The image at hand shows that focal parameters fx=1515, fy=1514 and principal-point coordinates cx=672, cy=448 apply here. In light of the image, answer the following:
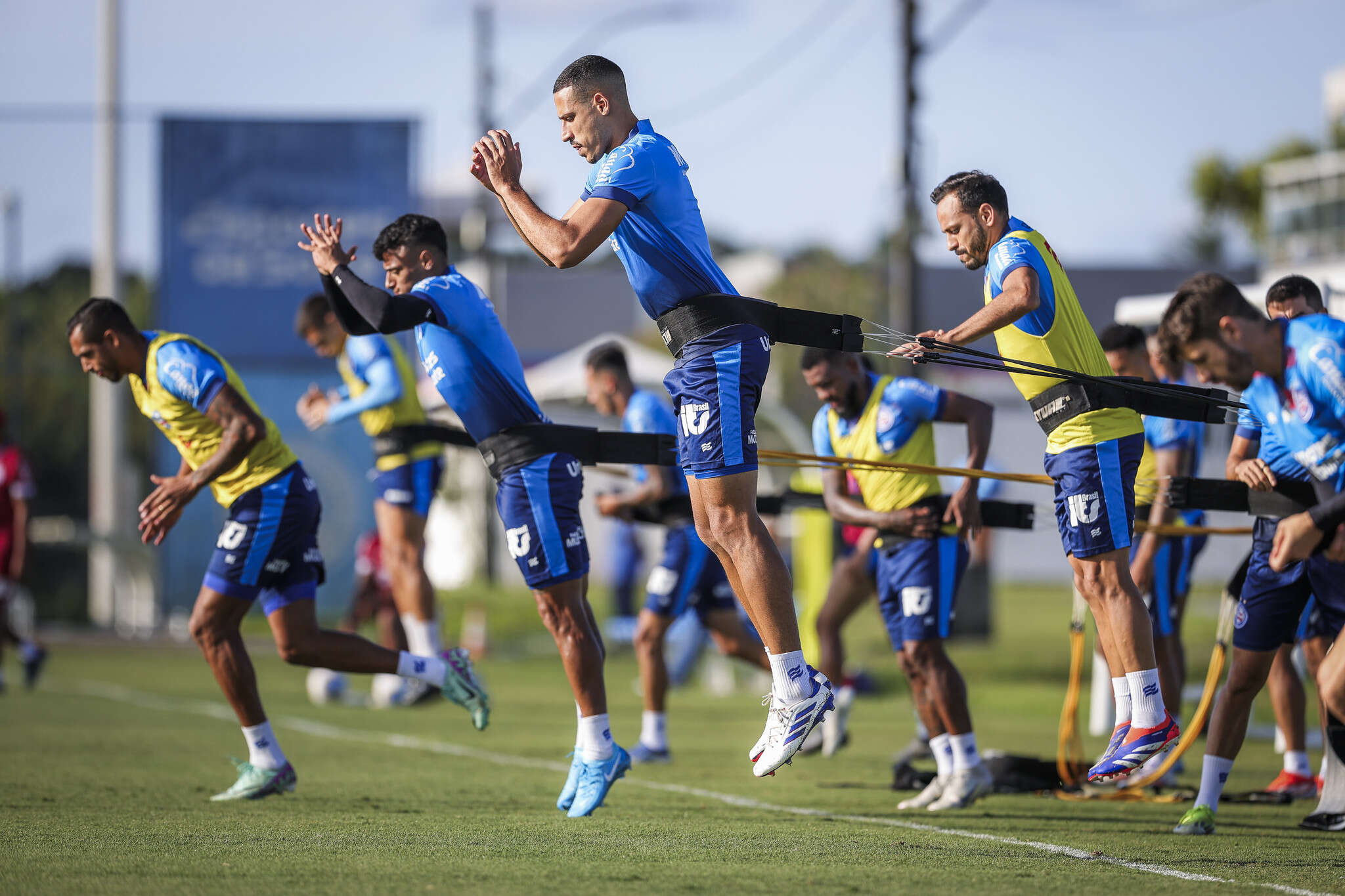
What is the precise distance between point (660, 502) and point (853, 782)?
2.13m

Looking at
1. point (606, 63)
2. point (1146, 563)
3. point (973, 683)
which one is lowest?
point (973, 683)

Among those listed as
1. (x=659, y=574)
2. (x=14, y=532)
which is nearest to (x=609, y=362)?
(x=659, y=574)

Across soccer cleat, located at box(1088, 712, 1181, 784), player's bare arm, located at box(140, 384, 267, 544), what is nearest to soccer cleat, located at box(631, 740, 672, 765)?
player's bare arm, located at box(140, 384, 267, 544)

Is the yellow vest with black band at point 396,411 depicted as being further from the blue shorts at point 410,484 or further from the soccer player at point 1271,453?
the soccer player at point 1271,453

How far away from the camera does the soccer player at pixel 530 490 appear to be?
263 inches

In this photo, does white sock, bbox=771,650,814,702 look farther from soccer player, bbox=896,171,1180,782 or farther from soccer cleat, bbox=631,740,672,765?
soccer cleat, bbox=631,740,672,765

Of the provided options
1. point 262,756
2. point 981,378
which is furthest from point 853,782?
point 981,378

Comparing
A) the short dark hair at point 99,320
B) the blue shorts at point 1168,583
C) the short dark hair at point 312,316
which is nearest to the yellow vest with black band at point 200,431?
the short dark hair at point 99,320

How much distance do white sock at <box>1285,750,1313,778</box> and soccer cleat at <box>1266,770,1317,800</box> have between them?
0.6 inches

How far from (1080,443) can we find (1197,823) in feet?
5.76

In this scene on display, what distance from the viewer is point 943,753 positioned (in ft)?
24.8

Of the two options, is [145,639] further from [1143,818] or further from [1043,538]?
[1043,538]

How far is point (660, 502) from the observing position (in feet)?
31.0

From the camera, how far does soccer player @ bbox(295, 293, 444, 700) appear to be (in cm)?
1102
